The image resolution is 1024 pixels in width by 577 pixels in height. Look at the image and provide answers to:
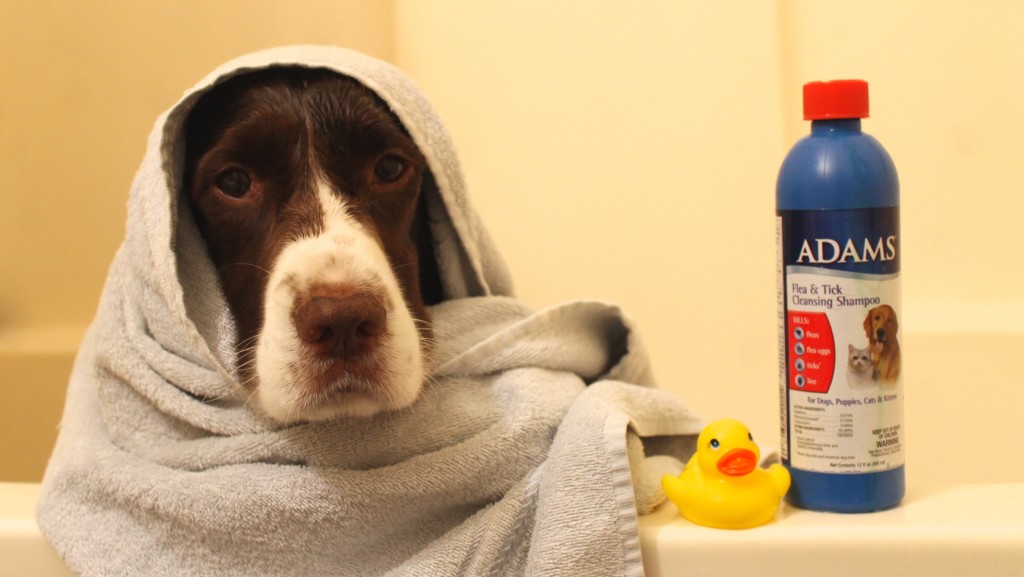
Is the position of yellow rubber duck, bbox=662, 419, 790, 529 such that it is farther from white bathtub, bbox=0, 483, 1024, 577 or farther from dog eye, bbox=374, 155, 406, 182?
dog eye, bbox=374, 155, 406, 182

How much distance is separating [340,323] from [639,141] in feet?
3.70

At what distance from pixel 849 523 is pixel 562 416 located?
0.92 feet

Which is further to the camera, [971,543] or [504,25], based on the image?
[504,25]

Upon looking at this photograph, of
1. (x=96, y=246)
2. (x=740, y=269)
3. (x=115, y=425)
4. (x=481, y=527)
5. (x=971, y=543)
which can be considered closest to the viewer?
(x=971, y=543)

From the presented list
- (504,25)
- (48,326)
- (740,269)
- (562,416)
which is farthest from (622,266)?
(48,326)

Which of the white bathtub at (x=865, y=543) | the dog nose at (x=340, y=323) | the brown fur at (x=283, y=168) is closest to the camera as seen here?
the white bathtub at (x=865, y=543)

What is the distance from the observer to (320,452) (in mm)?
844

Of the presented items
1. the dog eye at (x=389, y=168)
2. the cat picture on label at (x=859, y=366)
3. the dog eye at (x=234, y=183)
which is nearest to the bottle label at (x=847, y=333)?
the cat picture on label at (x=859, y=366)

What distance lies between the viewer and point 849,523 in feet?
2.35

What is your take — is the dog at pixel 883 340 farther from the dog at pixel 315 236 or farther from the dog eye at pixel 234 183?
the dog eye at pixel 234 183

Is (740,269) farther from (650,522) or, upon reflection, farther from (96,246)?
(96,246)

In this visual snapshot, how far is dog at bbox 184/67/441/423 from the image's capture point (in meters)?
0.80

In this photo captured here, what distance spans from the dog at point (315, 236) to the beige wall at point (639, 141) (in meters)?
0.71

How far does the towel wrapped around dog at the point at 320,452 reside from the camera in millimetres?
787
